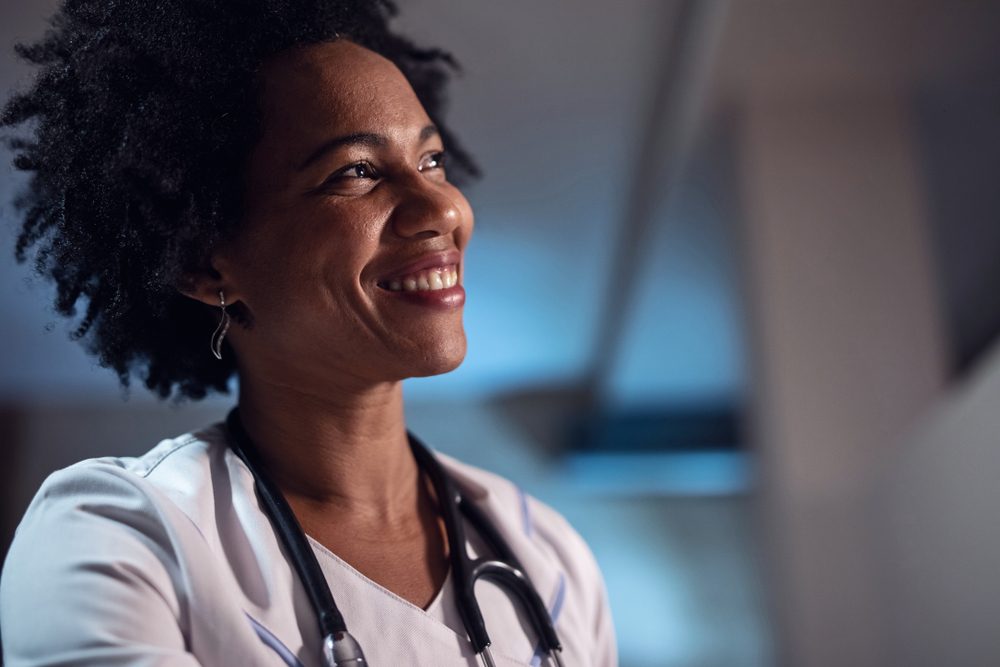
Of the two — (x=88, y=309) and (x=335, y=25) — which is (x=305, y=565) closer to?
(x=88, y=309)

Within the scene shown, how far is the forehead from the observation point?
3.77 feet

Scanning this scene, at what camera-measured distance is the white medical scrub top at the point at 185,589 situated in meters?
0.84

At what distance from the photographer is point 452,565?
3.80 ft

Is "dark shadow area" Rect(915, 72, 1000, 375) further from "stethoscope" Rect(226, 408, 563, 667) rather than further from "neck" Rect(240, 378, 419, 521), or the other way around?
"neck" Rect(240, 378, 419, 521)

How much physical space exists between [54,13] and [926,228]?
279 cm

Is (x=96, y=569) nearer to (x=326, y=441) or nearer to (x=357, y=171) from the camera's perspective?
(x=326, y=441)

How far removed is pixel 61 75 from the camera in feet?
3.75

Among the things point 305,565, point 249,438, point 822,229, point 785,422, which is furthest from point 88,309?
point 822,229

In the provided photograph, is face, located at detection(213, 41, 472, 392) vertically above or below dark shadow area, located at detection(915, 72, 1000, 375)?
below

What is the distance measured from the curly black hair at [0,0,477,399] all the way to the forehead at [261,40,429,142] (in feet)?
0.08

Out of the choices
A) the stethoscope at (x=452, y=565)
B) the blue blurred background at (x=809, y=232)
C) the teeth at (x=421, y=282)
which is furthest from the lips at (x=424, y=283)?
the blue blurred background at (x=809, y=232)

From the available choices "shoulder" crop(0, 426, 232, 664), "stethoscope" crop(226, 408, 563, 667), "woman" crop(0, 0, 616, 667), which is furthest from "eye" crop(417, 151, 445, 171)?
"shoulder" crop(0, 426, 232, 664)

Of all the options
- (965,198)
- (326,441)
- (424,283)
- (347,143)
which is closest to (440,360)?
(424,283)

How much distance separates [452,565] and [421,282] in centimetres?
39
